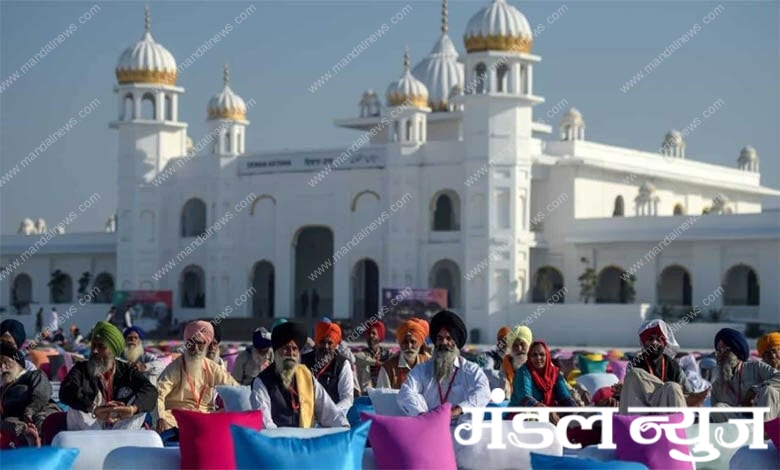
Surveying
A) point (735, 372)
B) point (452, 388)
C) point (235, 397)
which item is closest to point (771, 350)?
point (735, 372)

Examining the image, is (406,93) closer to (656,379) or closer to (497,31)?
(497,31)

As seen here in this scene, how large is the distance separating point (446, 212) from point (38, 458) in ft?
112

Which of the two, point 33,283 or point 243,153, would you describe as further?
point 33,283

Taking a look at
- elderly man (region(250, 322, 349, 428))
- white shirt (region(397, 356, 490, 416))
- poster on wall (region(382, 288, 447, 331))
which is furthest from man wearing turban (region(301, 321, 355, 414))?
poster on wall (region(382, 288, 447, 331))

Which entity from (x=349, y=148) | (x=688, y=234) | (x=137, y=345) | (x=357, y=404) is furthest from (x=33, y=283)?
(x=357, y=404)

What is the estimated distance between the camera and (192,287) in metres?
43.9

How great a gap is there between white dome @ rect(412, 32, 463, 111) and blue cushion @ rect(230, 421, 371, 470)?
38228 millimetres

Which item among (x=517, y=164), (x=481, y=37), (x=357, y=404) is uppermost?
(x=481, y=37)

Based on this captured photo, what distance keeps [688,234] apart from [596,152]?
245 inches

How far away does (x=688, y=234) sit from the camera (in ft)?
122

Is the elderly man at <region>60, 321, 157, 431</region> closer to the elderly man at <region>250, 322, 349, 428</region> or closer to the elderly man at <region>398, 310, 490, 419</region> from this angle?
the elderly man at <region>250, 322, 349, 428</region>

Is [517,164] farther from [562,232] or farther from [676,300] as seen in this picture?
[676,300]

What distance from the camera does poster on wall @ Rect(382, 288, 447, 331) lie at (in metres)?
36.2

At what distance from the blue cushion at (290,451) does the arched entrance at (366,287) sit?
3385cm
